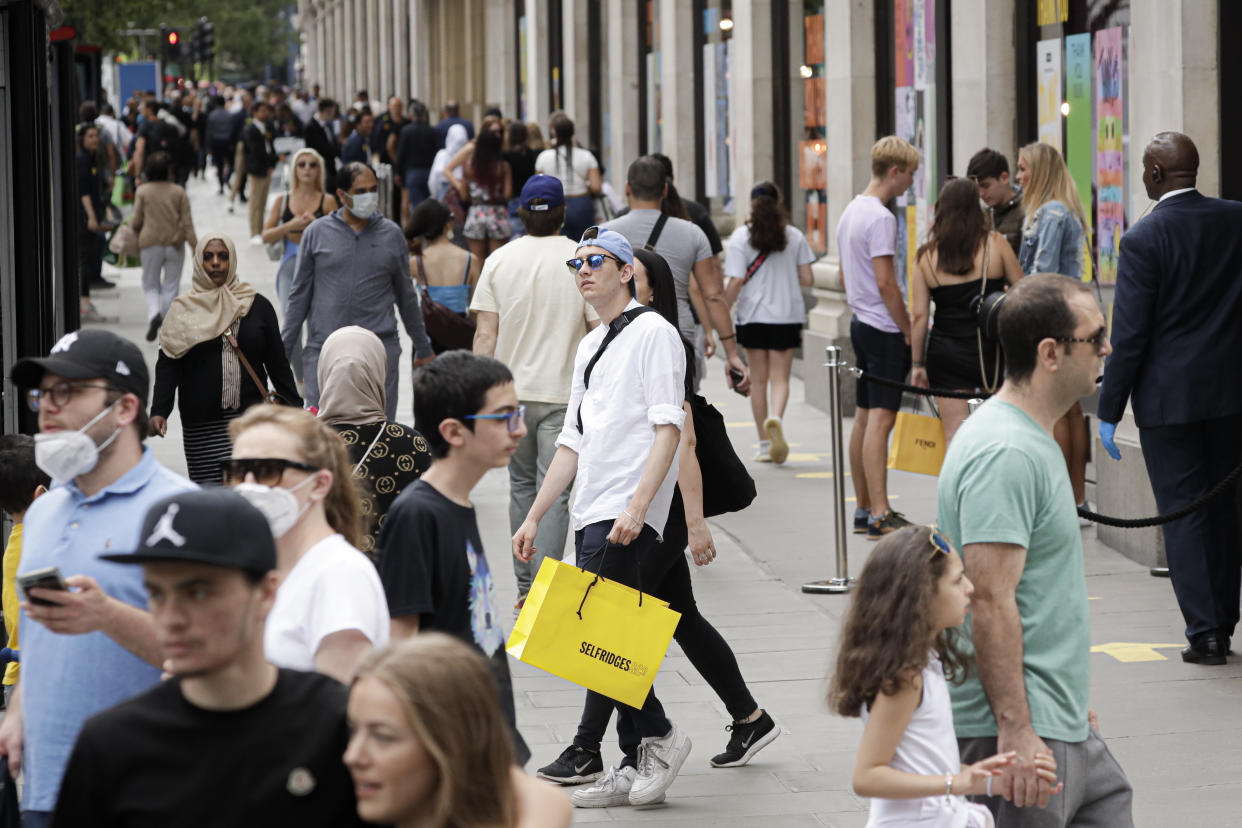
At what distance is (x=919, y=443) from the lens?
8.43m

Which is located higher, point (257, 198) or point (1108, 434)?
point (257, 198)

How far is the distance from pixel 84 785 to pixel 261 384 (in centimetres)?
568

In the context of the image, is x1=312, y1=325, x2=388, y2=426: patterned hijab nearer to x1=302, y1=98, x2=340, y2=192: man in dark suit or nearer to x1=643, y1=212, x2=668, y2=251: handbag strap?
x1=643, y1=212, x2=668, y2=251: handbag strap

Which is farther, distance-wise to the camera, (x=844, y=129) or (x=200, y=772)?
(x=844, y=129)

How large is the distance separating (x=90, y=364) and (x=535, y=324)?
4.44 meters

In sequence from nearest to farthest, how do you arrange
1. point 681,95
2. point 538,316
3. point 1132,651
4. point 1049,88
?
point 1132,651
point 538,316
point 1049,88
point 681,95

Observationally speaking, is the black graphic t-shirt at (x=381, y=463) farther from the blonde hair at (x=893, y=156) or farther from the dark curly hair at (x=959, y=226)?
the blonde hair at (x=893, y=156)

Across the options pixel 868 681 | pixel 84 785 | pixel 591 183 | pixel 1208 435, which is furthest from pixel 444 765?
pixel 591 183

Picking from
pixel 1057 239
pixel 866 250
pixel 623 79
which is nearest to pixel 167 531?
pixel 1057 239

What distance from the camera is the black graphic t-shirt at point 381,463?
564cm

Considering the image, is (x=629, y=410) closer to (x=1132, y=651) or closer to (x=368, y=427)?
(x=368, y=427)

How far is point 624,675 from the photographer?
5.55 m

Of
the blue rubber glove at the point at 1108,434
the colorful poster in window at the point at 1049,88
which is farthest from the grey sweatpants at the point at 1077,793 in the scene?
the colorful poster in window at the point at 1049,88

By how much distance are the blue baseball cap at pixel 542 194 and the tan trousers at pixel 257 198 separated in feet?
63.7
